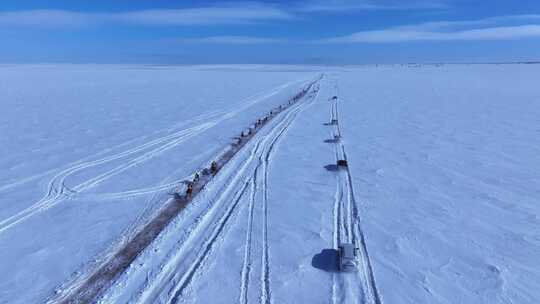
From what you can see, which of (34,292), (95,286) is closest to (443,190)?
(95,286)

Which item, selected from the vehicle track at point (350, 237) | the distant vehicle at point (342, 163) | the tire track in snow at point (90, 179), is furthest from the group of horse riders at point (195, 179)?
the distant vehicle at point (342, 163)

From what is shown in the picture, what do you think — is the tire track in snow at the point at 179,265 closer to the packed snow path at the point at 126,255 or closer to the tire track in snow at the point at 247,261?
the packed snow path at the point at 126,255

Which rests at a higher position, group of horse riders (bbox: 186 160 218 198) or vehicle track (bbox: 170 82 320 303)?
group of horse riders (bbox: 186 160 218 198)

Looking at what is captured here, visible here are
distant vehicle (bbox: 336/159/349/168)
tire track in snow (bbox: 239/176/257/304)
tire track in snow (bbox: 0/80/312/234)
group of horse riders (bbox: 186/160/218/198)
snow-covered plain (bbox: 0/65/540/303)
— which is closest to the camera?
tire track in snow (bbox: 239/176/257/304)

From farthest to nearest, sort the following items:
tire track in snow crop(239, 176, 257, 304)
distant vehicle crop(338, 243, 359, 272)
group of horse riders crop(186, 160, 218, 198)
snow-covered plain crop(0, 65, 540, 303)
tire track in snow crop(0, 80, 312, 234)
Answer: group of horse riders crop(186, 160, 218, 198), tire track in snow crop(0, 80, 312, 234), distant vehicle crop(338, 243, 359, 272), snow-covered plain crop(0, 65, 540, 303), tire track in snow crop(239, 176, 257, 304)

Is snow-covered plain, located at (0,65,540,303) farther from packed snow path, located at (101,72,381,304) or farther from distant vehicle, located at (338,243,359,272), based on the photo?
distant vehicle, located at (338,243,359,272)

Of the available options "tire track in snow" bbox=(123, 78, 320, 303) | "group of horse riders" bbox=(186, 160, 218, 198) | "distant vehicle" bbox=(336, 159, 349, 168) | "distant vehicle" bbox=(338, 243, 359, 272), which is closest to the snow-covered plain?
"tire track in snow" bbox=(123, 78, 320, 303)

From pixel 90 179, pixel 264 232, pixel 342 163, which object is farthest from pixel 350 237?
pixel 90 179

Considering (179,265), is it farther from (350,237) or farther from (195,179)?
(195,179)
